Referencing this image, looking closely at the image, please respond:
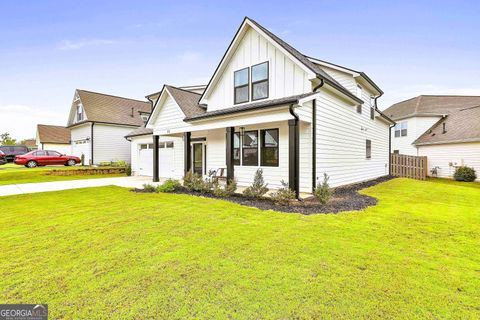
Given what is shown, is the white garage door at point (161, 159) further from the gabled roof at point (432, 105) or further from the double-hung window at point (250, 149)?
the gabled roof at point (432, 105)

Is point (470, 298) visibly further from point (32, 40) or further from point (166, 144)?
point (32, 40)

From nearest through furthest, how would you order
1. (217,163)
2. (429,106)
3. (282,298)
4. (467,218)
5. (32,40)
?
(282,298) → (467,218) → (217,163) → (32,40) → (429,106)

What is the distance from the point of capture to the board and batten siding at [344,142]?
31.7 ft

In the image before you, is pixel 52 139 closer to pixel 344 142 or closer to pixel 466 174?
pixel 344 142

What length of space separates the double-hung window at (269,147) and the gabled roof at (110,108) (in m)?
19.3

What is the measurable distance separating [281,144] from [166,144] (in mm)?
9260

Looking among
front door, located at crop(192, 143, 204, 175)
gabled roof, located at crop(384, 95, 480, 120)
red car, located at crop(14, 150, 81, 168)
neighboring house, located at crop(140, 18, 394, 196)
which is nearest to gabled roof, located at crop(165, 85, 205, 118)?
neighboring house, located at crop(140, 18, 394, 196)

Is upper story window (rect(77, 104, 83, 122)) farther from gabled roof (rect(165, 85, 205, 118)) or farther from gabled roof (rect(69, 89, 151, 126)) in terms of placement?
gabled roof (rect(165, 85, 205, 118))

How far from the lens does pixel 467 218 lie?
19.7ft

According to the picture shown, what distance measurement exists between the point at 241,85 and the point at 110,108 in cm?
1982

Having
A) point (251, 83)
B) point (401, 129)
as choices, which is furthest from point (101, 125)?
point (401, 129)

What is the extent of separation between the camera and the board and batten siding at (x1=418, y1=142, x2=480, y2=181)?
16.8 meters

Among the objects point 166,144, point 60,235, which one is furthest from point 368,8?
point 60,235

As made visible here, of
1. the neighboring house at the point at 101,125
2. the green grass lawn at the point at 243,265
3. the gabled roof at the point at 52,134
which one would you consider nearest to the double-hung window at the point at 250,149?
the green grass lawn at the point at 243,265
